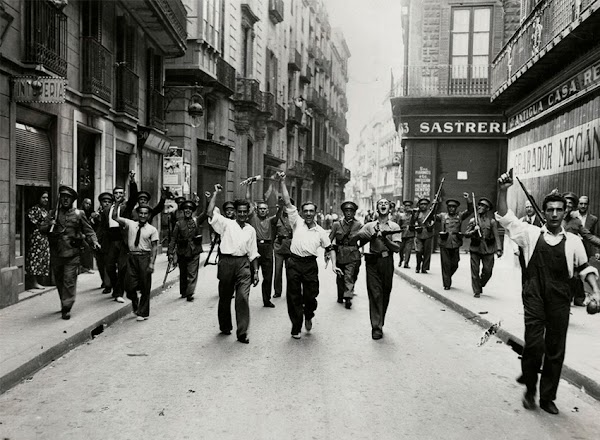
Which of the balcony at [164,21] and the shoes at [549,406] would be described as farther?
the balcony at [164,21]

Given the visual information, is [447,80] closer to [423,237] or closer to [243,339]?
[423,237]

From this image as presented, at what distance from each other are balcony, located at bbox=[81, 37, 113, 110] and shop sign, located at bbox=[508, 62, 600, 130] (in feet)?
32.0

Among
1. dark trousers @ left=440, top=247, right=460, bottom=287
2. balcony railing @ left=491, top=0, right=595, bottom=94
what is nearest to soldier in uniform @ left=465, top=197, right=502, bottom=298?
dark trousers @ left=440, top=247, right=460, bottom=287

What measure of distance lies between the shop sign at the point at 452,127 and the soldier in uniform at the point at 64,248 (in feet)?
55.5

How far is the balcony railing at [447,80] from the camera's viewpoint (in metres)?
23.4

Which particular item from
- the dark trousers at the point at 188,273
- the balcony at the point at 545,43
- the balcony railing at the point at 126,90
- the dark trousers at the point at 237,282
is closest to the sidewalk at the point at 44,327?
the dark trousers at the point at 188,273

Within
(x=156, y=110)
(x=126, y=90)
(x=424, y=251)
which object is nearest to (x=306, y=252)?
(x=424, y=251)

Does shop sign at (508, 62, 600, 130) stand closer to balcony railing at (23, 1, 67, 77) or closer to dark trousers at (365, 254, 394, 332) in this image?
dark trousers at (365, 254, 394, 332)

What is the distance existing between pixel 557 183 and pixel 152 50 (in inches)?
492

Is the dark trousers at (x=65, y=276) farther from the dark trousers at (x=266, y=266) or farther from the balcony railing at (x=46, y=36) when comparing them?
the balcony railing at (x=46, y=36)

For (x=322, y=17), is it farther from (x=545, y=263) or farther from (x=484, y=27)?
(x=545, y=263)

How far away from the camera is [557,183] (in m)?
13.4

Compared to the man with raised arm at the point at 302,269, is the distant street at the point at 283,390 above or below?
below

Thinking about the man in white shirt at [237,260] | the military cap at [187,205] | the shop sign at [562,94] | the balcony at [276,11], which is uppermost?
the balcony at [276,11]
